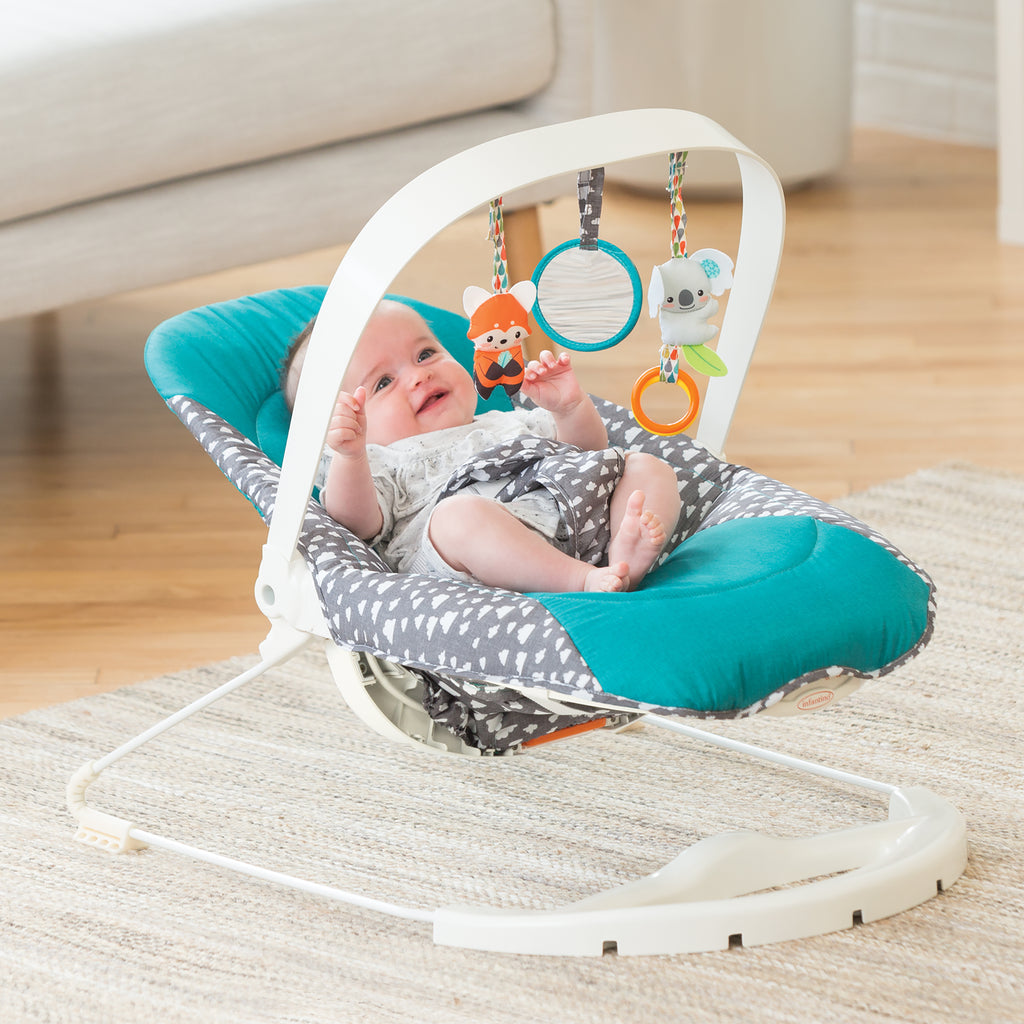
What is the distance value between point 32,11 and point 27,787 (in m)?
1.01

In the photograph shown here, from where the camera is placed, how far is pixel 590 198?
1067 mm

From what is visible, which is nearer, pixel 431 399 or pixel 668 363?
pixel 668 363

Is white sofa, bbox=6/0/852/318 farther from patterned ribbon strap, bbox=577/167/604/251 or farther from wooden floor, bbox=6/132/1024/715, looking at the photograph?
patterned ribbon strap, bbox=577/167/604/251

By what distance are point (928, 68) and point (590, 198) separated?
293 centimetres

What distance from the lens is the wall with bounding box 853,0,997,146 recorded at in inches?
141

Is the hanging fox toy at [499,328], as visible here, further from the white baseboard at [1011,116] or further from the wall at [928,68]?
the wall at [928,68]

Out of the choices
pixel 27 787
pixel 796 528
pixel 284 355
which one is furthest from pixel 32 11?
pixel 796 528

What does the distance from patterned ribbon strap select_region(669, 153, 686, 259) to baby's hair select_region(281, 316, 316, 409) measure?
1.19 feet

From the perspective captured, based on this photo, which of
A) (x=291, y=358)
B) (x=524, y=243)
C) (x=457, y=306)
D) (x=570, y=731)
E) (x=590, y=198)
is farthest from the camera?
(x=457, y=306)

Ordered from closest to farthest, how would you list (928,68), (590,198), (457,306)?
1. (590,198)
2. (457,306)
3. (928,68)

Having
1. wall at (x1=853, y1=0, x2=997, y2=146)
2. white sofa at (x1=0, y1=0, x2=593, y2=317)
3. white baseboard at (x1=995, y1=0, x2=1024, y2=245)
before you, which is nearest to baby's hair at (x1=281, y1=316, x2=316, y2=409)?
white sofa at (x1=0, y1=0, x2=593, y2=317)

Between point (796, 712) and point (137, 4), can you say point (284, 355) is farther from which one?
point (137, 4)

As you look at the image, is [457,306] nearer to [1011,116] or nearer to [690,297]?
[1011,116]

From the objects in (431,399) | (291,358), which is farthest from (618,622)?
(291,358)
